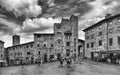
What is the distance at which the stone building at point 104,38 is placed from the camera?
68.2ft

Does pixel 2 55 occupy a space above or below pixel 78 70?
below

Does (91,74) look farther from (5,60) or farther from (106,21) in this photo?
(5,60)

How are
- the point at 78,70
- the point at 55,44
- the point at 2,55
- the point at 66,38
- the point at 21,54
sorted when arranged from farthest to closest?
the point at 2,55 → the point at 21,54 → the point at 66,38 → the point at 55,44 → the point at 78,70

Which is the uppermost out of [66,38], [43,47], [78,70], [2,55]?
[66,38]

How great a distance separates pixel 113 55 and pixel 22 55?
37.7 metres

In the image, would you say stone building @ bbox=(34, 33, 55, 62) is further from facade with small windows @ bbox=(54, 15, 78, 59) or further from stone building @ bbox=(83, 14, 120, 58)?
stone building @ bbox=(83, 14, 120, 58)

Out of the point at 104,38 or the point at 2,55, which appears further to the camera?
the point at 2,55

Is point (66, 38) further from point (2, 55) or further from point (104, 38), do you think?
point (2, 55)

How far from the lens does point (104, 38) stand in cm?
2402

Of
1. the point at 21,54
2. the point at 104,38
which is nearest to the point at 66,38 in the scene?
the point at 104,38

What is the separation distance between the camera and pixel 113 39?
21484 millimetres

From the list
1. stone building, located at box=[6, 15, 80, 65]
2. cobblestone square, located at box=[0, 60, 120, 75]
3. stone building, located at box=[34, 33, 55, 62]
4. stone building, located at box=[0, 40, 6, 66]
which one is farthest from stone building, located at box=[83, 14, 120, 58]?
stone building, located at box=[0, 40, 6, 66]

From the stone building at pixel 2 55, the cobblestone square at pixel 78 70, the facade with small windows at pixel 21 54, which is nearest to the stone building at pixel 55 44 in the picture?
the facade with small windows at pixel 21 54

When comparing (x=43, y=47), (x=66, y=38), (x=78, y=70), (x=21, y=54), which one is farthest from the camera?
(x=21, y=54)
